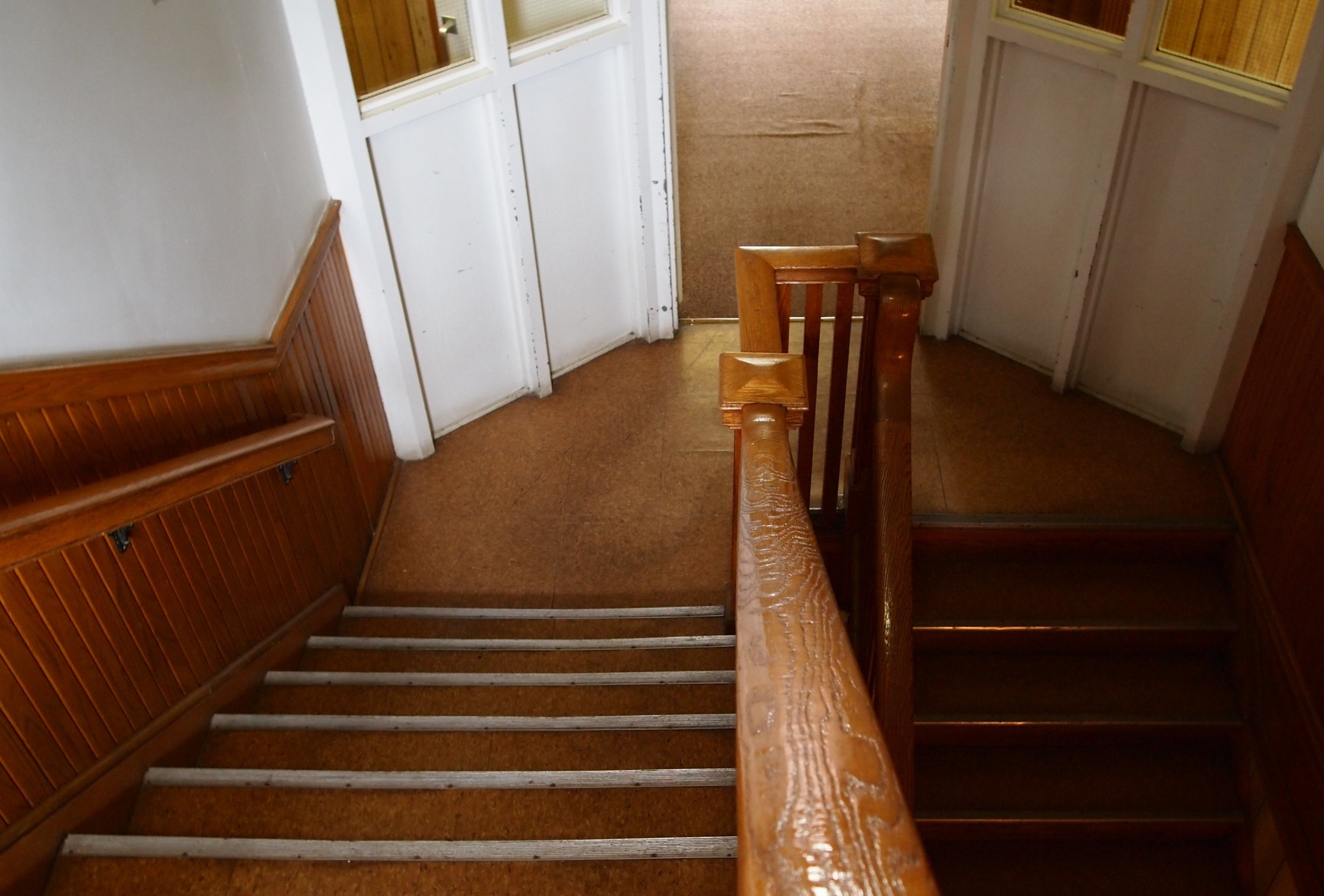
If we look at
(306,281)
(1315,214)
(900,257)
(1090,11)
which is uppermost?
(1090,11)

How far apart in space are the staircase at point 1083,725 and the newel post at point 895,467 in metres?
1.00

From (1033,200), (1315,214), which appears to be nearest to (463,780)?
(1315,214)

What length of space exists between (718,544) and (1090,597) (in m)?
Answer: 1.26

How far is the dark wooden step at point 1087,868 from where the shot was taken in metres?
3.24

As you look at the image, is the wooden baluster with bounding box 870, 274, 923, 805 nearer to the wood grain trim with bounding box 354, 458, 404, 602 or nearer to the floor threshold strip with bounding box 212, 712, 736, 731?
the floor threshold strip with bounding box 212, 712, 736, 731

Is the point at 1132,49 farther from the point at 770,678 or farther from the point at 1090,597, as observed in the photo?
the point at 770,678

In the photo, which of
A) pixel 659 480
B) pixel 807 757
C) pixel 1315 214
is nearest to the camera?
pixel 807 757

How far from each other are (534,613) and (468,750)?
2.97 ft

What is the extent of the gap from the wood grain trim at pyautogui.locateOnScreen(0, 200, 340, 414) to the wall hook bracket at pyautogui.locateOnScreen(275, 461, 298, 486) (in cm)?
29

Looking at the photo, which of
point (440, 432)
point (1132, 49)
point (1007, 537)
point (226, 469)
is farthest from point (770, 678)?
point (440, 432)

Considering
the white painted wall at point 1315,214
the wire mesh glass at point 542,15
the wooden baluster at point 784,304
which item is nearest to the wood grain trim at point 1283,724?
the white painted wall at point 1315,214

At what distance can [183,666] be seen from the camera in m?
2.60

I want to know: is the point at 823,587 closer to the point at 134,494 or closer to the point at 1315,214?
the point at 134,494

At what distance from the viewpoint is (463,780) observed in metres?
2.36
